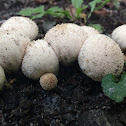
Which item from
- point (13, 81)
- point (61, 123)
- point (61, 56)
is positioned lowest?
point (61, 123)

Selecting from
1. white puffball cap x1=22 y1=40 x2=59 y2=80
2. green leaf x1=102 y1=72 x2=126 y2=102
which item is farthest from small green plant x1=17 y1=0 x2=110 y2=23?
green leaf x1=102 y1=72 x2=126 y2=102

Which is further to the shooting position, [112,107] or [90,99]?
[90,99]

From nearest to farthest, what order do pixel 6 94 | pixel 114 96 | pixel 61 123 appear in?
pixel 114 96 < pixel 61 123 < pixel 6 94

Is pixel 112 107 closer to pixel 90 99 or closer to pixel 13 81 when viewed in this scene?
pixel 90 99

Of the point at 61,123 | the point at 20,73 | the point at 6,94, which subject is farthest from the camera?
the point at 20,73

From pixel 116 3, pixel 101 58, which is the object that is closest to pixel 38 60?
pixel 101 58

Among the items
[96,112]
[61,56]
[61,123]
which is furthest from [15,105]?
[96,112]

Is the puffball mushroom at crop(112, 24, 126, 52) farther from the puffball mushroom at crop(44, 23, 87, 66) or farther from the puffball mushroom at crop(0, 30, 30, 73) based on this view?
the puffball mushroom at crop(0, 30, 30, 73)
